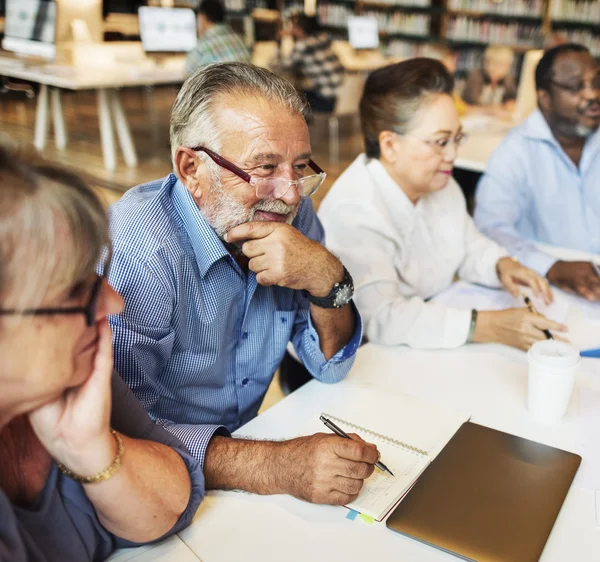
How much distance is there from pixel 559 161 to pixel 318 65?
3.94 m

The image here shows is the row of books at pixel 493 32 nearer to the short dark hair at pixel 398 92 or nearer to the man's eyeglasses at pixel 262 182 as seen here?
the short dark hair at pixel 398 92

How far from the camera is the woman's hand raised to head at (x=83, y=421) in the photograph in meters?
0.70

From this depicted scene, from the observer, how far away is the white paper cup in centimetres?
111

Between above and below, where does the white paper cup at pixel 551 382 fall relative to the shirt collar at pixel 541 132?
below

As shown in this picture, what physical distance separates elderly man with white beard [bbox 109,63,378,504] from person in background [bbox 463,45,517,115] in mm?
4031

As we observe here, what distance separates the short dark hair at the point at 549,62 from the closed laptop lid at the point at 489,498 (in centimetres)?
178

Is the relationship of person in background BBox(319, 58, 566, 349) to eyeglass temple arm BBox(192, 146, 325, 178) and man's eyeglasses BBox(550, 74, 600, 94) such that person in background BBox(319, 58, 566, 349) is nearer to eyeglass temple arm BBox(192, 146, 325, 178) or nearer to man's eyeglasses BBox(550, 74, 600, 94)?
eyeglass temple arm BBox(192, 146, 325, 178)

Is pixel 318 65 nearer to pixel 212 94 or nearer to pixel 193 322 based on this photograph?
pixel 212 94

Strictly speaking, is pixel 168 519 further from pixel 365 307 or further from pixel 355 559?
pixel 365 307

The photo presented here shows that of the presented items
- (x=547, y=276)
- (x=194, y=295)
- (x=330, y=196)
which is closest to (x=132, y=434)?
(x=194, y=295)

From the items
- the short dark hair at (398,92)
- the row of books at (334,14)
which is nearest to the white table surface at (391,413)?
the short dark hair at (398,92)

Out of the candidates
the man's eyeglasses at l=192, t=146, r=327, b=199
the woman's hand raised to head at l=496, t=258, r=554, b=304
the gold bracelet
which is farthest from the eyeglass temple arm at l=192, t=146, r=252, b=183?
the woman's hand raised to head at l=496, t=258, r=554, b=304

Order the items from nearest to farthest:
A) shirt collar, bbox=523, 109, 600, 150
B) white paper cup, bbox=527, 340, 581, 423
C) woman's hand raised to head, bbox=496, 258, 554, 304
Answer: white paper cup, bbox=527, 340, 581, 423 < woman's hand raised to head, bbox=496, 258, 554, 304 < shirt collar, bbox=523, 109, 600, 150

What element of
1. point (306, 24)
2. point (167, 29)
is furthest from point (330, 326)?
point (167, 29)
